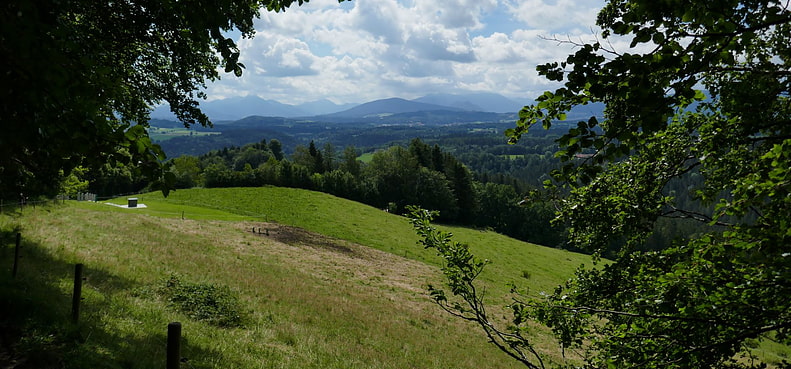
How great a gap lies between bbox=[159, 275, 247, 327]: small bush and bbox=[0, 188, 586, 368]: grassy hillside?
424 mm

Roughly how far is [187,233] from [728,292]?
35.5 m

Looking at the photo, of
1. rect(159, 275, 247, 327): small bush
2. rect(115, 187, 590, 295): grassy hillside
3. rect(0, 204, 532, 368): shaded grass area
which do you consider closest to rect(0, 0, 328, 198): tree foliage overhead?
rect(0, 204, 532, 368): shaded grass area

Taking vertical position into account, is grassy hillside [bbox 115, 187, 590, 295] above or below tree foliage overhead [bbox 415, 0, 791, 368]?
below

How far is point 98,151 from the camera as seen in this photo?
3.39 meters

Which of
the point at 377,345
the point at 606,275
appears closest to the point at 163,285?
the point at 377,345

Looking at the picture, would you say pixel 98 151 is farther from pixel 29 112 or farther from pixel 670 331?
pixel 670 331

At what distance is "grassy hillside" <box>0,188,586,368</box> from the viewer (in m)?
8.23

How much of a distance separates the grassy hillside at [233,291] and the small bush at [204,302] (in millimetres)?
424

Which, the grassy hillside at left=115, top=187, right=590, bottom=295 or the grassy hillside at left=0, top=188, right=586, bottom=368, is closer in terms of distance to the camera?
the grassy hillside at left=0, top=188, right=586, bottom=368

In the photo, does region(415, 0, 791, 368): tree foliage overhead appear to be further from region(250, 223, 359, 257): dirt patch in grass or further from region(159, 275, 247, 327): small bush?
region(250, 223, 359, 257): dirt patch in grass

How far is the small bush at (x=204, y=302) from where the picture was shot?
13.1 m

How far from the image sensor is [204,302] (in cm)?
1399

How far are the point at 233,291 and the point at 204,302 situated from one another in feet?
9.04

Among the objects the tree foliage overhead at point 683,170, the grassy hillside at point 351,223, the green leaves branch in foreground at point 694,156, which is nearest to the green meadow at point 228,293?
the grassy hillside at point 351,223
